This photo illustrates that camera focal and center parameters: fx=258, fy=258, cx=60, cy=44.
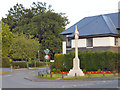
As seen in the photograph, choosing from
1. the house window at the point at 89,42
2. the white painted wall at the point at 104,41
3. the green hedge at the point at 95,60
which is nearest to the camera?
the green hedge at the point at 95,60

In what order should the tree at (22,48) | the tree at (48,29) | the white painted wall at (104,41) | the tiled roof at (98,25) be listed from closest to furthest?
1. the white painted wall at (104,41)
2. the tiled roof at (98,25)
3. the tree at (22,48)
4. the tree at (48,29)

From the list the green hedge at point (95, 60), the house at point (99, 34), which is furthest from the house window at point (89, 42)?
the green hedge at point (95, 60)

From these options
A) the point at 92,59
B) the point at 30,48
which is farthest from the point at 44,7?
the point at 92,59

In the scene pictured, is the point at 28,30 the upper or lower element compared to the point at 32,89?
upper

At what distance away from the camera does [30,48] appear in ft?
202

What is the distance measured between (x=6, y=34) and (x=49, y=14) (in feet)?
66.2

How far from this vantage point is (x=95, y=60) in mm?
35531

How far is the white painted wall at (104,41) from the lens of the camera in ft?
138

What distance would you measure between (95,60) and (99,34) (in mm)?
8021

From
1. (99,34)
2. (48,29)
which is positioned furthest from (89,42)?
(48,29)

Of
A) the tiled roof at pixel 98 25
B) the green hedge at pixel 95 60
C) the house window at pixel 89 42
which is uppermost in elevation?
the tiled roof at pixel 98 25

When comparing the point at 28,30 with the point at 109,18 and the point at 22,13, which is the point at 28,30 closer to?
the point at 22,13

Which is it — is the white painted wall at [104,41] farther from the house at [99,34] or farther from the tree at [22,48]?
the tree at [22,48]

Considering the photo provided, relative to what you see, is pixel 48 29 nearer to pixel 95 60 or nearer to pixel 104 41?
pixel 104 41
